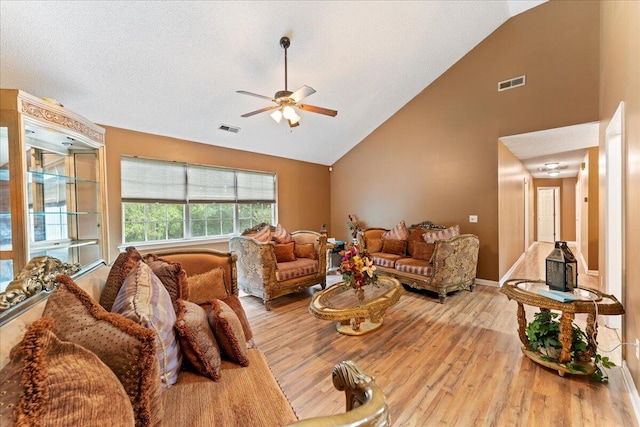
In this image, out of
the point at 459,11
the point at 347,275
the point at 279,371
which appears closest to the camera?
the point at 279,371

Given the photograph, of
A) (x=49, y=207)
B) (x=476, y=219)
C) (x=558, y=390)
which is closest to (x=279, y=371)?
(x=558, y=390)

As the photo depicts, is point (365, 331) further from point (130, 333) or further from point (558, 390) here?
point (130, 333)

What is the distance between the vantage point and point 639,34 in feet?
5.68

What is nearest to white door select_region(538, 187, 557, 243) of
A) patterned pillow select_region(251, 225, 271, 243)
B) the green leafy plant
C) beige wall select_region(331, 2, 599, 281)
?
beige wall select_region(331, 2, 599, 281)

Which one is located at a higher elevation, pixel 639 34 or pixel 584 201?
pixel 639 34

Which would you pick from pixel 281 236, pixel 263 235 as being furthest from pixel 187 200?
pixel 281 236

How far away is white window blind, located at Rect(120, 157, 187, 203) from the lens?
4.01 metres

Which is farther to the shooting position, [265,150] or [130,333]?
[265,150]

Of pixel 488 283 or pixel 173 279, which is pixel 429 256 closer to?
pixel 488 283

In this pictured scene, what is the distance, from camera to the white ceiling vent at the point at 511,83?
13.3 ft

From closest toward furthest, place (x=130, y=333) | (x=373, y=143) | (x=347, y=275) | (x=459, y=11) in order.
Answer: (x=130, y=333)
(x=347, y=275)
(x=459, y=11)
(x=373, y=143)

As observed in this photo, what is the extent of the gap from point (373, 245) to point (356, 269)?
237cm

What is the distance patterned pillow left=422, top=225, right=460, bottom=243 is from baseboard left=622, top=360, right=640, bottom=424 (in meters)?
2.41

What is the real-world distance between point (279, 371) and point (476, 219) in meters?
4.00
